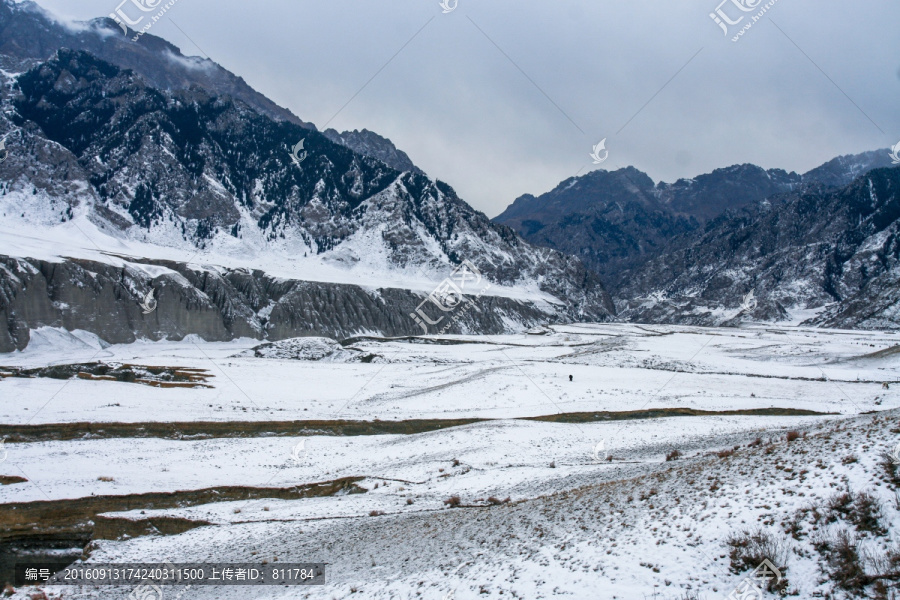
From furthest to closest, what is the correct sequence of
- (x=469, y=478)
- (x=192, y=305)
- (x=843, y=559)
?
(x=192, y=305) < (x=469, y=478) < (x=843, y=559)

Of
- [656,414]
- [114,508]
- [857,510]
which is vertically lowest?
[857,510]

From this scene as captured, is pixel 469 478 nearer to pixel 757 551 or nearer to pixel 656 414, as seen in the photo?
pixel 757 551

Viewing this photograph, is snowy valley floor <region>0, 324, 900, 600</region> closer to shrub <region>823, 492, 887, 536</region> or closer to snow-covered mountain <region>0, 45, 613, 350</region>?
shrub <region>823, 492, 887, 536</region>

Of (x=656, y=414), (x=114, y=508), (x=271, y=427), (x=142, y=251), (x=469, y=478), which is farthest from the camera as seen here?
(x=142, y=251)

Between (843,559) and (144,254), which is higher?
(144,254)

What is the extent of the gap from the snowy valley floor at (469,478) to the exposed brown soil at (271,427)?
0.24 metres

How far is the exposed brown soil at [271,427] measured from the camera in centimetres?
A: 3381

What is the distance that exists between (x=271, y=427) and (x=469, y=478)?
2073 centimetres

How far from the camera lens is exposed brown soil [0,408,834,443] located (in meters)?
33.8

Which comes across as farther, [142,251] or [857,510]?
[142,251]

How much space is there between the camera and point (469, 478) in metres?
25.0

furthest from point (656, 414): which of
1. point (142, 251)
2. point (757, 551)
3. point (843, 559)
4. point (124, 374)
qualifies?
point (142, 251)

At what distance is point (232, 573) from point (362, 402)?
3471 cm

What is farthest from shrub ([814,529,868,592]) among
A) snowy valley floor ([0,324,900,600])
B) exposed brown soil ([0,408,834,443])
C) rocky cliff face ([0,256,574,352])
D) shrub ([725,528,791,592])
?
rocky cliff face ([0,256,574,352])
